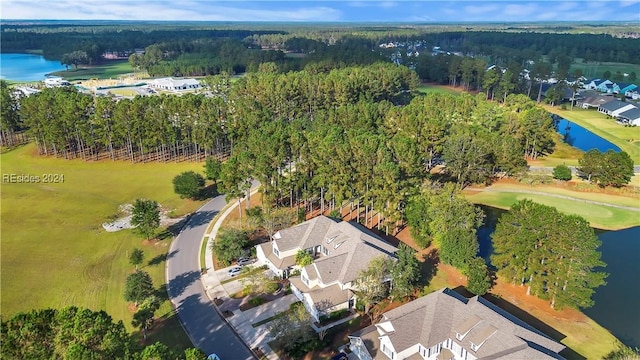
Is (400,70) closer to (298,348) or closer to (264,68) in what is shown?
(264,68)

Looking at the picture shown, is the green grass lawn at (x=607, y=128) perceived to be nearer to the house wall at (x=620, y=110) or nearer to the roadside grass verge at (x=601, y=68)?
the house wall at (x=620, y=110)

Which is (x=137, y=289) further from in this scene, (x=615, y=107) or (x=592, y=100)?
(x=592, y=100)

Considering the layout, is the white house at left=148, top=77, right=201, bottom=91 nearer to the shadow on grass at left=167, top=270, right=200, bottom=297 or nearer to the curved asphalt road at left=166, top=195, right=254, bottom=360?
the curved asphalt road at left=166, top=195, right=254, bottom=360

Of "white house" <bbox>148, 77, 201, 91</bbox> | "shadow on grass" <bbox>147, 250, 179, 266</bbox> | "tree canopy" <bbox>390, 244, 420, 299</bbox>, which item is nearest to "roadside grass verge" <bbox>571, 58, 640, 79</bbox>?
"white house" <bbox>148, 77, 201, 91</bbox>

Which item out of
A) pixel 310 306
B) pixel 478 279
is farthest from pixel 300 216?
pixel 478 279

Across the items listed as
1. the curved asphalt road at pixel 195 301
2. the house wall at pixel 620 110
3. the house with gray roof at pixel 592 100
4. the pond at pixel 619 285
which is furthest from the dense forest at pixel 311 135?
the house with gray roof at pixel 592 100

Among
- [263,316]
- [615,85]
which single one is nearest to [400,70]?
[615,85]
